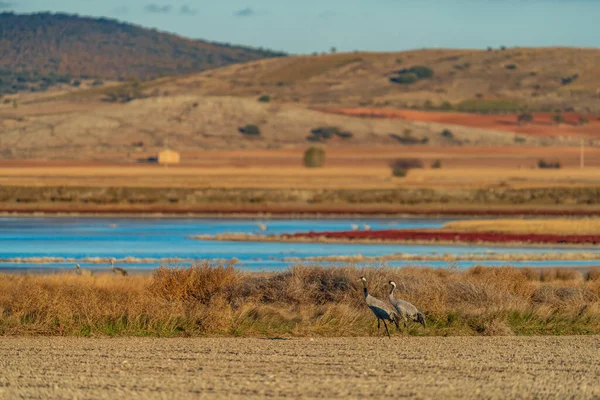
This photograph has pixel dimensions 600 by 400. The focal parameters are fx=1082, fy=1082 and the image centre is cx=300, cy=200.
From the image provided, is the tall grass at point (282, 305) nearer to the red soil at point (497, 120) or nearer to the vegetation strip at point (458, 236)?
the vegetation strip at point (458, 236)

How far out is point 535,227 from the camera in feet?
167

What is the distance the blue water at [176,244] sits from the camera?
36.5 meters

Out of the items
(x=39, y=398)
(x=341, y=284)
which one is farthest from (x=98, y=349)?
(x=341, y=284)

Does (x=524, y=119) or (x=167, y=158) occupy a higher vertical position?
(x=524, y=119)

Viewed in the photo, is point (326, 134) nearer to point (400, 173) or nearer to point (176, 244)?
point (400, 173)

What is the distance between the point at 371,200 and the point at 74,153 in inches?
2541

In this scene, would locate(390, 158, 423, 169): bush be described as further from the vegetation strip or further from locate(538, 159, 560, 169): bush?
the vegetation strip

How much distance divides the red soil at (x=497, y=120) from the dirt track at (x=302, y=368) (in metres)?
141

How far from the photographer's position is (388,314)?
55.8 ft

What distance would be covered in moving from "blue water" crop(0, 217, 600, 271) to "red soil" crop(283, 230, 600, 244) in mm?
2087

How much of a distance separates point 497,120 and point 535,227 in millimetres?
117244

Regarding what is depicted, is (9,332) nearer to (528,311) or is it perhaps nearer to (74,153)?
(528,311)

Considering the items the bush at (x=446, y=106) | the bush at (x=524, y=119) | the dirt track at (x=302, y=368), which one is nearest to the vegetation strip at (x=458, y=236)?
the dirt track at (x=302, y=368)

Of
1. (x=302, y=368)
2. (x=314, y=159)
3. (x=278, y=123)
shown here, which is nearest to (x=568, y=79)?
(x=278, y=123)
